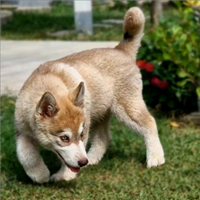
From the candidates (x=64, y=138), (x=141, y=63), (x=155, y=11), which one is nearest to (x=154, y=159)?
(x=64, y=138)

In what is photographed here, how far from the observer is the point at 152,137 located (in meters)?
5.30

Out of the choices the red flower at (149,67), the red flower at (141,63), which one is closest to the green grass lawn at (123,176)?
the red flower at (149,67)

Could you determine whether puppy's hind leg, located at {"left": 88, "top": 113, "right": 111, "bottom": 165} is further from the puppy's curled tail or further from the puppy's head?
the puppy's head

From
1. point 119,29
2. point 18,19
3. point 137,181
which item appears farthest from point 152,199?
point 18,19

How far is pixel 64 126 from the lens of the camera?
4.34m

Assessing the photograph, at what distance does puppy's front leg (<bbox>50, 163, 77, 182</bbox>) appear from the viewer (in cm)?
491

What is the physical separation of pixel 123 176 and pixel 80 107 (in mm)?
898

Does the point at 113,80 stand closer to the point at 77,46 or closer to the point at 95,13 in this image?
the point at 77,46

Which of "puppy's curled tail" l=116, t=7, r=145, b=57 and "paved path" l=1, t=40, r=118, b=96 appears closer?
"puppy's curled tail" l=116, t=7, r=145, b=57

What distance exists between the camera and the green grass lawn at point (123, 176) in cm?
474

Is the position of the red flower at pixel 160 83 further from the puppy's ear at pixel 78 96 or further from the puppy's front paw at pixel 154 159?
the puppy's ear at pixel 78 96

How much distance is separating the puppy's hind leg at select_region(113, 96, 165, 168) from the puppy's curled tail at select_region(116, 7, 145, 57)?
0.47 meters

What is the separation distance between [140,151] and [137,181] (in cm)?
80

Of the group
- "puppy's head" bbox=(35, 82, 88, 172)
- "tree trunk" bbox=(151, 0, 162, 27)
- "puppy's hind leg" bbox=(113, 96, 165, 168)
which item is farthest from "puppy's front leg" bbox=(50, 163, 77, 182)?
"tree trunk" bbox=(151, 0, 162, 27)
